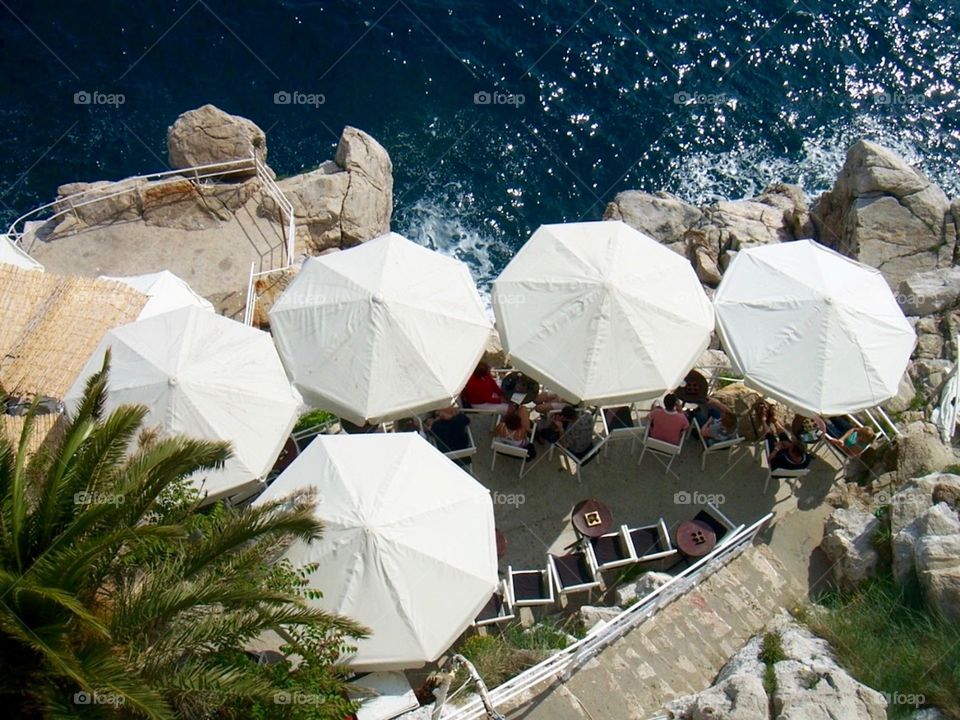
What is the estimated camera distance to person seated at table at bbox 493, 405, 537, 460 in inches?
530

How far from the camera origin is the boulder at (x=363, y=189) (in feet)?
66.4

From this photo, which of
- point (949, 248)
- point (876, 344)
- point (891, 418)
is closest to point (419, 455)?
point (876, 344)

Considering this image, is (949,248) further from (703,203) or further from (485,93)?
(485,93)

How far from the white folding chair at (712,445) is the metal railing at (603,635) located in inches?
64.2

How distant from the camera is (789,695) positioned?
9570mm

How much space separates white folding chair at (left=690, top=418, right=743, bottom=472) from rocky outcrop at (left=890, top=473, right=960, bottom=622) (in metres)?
2.45

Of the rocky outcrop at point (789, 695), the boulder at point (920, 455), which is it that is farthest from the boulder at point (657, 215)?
the rocky outcrop at point (789, 695)

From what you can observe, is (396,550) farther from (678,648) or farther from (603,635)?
(678,648)

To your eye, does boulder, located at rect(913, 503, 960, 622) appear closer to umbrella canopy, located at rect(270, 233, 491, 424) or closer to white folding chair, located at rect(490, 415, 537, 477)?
white folding chair, located at rect(490, 415, 537, 477)

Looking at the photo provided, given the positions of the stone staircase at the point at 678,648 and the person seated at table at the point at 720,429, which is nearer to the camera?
the stone staircase at the point at 678,648

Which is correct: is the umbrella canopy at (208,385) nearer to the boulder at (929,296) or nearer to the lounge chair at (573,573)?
the lounge chair at (573,573)

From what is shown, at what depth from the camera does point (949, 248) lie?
19.4 metres

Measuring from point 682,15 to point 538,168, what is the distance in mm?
7889

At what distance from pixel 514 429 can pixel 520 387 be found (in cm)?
142
